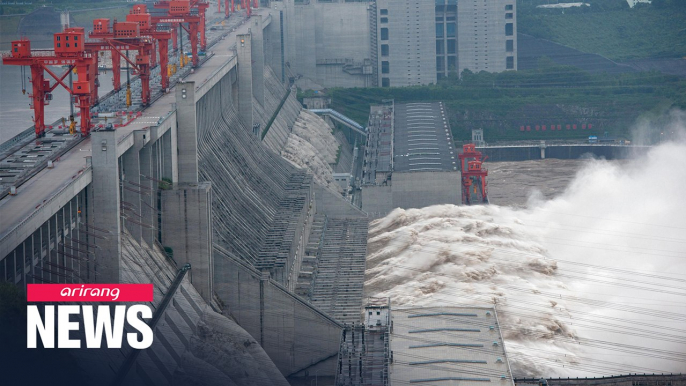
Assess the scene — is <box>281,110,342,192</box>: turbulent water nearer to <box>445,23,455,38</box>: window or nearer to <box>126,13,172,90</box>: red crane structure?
<box>126,13,172,90</box>: red crane structure

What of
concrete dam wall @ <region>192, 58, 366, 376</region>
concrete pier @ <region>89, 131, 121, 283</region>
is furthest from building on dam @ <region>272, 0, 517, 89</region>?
concrete pier @ <region>89, 131, 121, 283</region>

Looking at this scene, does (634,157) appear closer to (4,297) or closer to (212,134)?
(212,134)

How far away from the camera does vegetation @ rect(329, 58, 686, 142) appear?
13938 cm

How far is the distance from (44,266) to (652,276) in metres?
45.9

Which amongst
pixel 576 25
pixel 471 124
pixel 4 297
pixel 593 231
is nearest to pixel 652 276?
pixel 593 231

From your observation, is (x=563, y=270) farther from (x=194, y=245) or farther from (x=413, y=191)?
(x=194, y=245)

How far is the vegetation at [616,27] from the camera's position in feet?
567

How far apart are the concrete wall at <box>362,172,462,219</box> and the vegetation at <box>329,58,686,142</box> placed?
142 ft

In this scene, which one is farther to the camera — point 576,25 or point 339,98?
point 576,25

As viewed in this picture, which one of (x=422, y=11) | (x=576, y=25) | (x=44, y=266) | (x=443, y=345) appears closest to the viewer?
(x=44, y=266)

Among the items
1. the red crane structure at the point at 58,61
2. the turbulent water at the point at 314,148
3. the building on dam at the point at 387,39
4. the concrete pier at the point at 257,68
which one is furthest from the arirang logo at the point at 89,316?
the building on dam at the point at 387,39

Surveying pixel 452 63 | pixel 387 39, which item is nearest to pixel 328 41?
pixel 387 39

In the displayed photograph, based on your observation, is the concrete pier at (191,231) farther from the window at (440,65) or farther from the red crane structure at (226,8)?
the red crane structure at (226,8)

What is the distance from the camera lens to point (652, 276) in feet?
261
